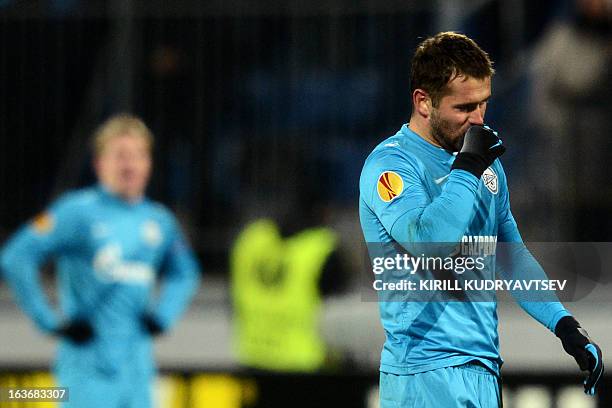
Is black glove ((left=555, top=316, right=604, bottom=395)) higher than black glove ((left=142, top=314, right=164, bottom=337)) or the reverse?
higher

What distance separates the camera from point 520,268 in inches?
143

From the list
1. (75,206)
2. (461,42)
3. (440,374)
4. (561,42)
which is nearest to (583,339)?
(440,374)

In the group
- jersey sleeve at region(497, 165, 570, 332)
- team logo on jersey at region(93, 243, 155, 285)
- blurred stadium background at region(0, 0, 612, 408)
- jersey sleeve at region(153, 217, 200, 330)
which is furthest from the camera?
blurred stadium background at region(0, 0, 612, 408)

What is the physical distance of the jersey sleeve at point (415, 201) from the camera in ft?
10.2

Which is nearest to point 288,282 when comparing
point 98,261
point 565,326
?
point 98,261

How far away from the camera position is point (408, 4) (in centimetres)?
743

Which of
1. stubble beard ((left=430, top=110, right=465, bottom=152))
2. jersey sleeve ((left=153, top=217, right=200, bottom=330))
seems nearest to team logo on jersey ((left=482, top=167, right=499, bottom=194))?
stubble beard ((left=430, top=110, right=465, bottom=152))

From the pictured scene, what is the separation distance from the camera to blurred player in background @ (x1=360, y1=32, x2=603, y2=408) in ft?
10.9

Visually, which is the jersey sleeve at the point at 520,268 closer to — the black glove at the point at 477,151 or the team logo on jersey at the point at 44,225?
the black glove at the point at 477,151

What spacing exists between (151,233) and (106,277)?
0.38 meters

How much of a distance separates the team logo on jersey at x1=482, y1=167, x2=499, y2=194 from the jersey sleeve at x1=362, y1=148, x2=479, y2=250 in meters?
0.18

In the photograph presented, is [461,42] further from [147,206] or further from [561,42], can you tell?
[561,42]

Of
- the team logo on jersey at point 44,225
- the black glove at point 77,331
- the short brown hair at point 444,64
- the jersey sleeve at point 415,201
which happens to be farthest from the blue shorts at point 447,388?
the team logo on jersey at point 44,225

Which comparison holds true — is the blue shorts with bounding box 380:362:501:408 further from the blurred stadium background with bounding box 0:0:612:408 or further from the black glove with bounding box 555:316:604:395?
the blurred stadium background with bounding box 0:0:612:408
